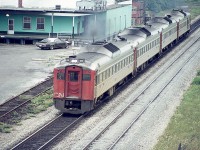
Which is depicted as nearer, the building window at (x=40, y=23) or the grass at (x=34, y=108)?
the grass at (x=34, y=108)

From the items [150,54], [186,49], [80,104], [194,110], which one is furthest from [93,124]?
[186,49]

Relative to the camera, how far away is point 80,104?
27.7 m

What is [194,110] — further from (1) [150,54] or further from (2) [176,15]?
(2) [176,15]

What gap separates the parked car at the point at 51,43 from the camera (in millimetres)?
52594

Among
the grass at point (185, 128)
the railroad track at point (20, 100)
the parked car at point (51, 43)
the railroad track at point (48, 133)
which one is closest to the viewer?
the grass at point (185, 128)

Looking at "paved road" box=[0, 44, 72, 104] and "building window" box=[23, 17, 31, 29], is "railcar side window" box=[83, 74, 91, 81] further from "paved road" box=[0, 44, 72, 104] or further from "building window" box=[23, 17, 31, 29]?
"building window" box=[23, 17, 31, 29]

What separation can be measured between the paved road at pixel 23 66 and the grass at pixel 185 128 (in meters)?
9.61

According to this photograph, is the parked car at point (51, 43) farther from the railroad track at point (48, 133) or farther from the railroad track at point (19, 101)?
the railroad track at point (48, 133)

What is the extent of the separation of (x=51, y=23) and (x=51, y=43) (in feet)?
19.2

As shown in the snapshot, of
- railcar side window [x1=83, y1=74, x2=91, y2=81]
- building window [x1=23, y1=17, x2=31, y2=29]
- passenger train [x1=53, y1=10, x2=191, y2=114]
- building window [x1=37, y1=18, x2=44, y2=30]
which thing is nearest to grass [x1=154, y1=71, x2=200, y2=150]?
passenger train [x1=53, y1=10, x2=191, y2=114]

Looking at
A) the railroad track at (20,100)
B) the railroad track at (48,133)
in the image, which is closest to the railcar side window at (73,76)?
the railroad track at (48,133)

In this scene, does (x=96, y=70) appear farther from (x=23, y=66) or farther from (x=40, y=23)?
(x=40, y=23)

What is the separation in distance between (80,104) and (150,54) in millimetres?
16710

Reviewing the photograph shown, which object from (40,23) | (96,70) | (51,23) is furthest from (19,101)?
(40,23)
